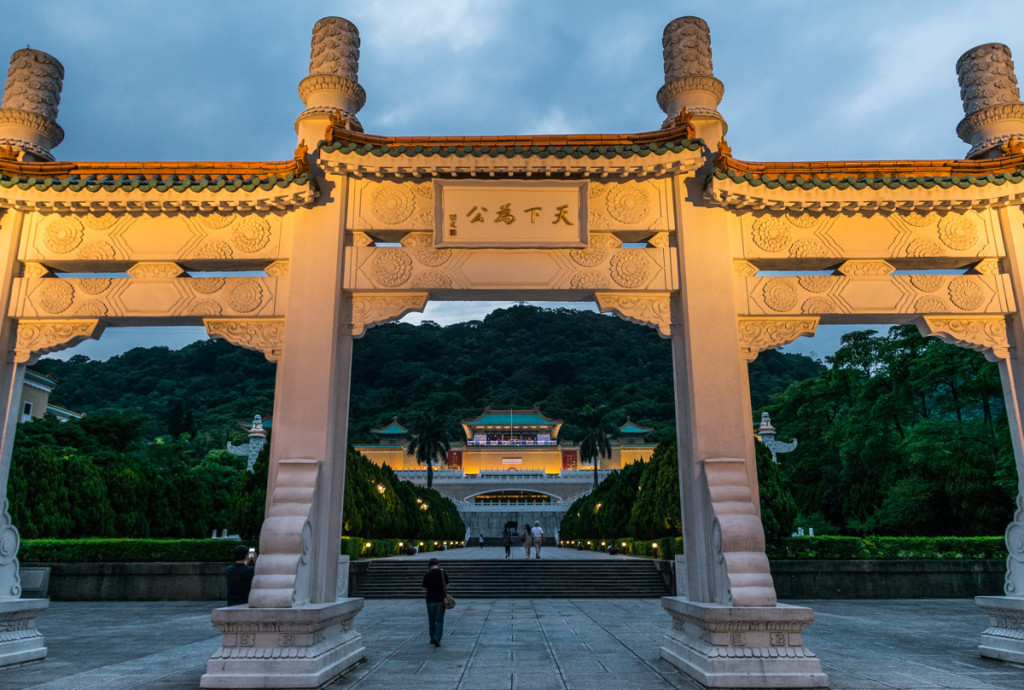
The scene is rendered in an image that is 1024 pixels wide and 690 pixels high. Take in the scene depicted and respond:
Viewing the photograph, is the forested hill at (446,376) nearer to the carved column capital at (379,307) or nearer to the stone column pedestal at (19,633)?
the stone column pedestal at (19,633)

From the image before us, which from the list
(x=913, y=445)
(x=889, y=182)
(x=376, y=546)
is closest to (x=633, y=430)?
(x=913, y=445)

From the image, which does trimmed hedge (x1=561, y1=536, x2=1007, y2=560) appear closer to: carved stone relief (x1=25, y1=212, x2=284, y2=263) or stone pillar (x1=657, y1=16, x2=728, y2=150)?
stone pillar (x1=657, y1=16, x2=728, y2=150)

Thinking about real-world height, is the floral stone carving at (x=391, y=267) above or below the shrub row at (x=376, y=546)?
above

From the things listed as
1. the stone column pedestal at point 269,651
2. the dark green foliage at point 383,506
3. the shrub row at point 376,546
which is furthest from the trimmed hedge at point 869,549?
the stone column pedestal at point 269,651

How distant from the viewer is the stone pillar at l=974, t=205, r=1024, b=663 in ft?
22.5

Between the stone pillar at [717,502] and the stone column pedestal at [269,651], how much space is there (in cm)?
330

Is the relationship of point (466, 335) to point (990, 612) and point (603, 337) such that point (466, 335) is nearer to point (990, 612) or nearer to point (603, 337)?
point (603, 337)

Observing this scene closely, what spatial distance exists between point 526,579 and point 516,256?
1330 centimetres

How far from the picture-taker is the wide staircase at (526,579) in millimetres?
17141

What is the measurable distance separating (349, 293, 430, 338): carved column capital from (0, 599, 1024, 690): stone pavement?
11.1ft

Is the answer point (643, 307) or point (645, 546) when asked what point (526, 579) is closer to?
point (645, 546)

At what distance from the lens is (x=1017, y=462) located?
23.0 ft

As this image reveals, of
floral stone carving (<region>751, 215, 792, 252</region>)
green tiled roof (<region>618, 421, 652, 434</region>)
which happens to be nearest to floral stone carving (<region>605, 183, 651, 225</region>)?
floral stone carving (<region>751, 215, 792, 252</region>)

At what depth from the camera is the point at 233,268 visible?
7516 millimetres
